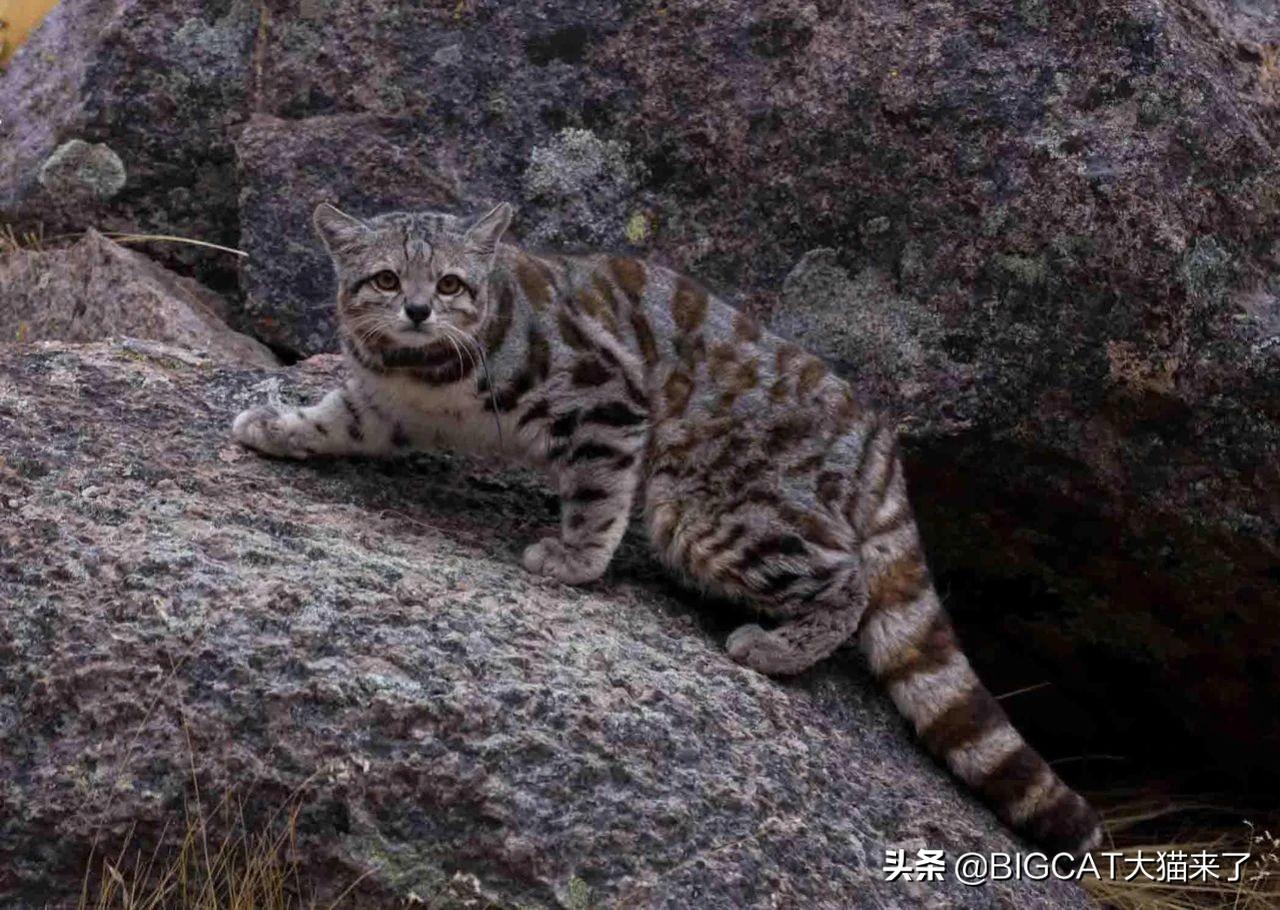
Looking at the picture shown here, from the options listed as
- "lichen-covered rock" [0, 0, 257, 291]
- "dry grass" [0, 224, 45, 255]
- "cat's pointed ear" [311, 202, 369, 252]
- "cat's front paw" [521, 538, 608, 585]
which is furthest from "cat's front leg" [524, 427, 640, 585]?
"dry grass" [0, 224, 45, 255]

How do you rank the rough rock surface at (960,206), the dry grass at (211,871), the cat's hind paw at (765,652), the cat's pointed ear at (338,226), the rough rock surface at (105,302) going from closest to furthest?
the dry grass at (211,871) < the cat's hind paw at (765,652) < the cat's pointed ear at (338,226) < the rough rock surface at (960,206) < the rough rock surface at (105,302)

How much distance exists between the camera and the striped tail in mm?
4918

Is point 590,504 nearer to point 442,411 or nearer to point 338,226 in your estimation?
point 442,411

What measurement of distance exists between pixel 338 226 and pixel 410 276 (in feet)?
1.06

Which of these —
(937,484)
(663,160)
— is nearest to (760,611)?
(937,484)

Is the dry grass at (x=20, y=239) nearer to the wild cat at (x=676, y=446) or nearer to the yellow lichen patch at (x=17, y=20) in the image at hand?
the yellow lichen patch at (x=17, y=20)

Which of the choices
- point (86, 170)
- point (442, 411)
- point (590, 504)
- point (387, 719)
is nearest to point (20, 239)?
point (86, 170)

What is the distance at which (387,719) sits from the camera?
374 centimetres

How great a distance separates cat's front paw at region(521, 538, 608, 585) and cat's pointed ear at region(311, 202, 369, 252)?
3.46ft

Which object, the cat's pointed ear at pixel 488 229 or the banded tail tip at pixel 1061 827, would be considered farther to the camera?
the cat's pointed ear at pixel 488 229

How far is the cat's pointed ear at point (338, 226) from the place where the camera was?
16.5ft

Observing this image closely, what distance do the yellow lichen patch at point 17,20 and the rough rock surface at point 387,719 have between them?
14.0 ft

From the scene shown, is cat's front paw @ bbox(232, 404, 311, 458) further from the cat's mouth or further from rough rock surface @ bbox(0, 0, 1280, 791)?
rough rock surface @ bbox(0, 0, 1280, 791)

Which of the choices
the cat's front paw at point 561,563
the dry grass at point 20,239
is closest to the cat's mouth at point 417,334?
the cat's front paw at point 561,563
